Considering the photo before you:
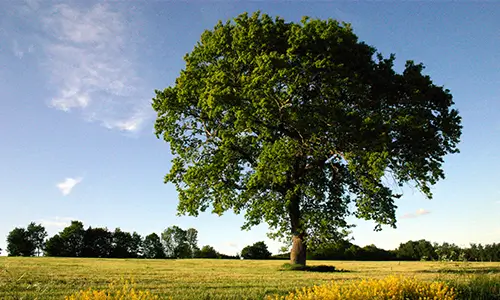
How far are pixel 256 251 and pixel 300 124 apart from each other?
187 feet

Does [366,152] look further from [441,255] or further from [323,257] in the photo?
[323,257]

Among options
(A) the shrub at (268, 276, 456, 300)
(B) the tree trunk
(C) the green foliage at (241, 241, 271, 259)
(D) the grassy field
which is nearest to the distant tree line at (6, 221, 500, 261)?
(C) the green foliage at (241, 241, 271, 259)

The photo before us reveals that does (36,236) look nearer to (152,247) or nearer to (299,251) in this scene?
(152,247)

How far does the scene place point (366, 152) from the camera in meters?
21.3

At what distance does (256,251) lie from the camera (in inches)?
2926

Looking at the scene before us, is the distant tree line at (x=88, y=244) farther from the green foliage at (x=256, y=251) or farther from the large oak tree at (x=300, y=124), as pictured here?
the large oak tree at (x=300, y=124)

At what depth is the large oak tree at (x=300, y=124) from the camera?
70.2ft

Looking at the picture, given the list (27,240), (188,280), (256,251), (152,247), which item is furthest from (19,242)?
(188,280)

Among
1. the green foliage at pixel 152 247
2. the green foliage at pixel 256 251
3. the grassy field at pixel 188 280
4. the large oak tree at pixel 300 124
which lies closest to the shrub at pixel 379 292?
the grassy field at pixel 188 280

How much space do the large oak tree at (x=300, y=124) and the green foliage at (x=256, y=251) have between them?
48610mm

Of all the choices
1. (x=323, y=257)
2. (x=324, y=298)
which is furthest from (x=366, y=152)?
(x=323, y=257)

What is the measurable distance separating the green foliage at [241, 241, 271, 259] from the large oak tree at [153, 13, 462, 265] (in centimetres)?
4861

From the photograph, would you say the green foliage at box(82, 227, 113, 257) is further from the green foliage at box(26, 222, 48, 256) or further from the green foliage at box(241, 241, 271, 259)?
the green foliage at box(241, 241, 271, 259)

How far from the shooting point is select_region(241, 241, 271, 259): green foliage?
73.5 m
